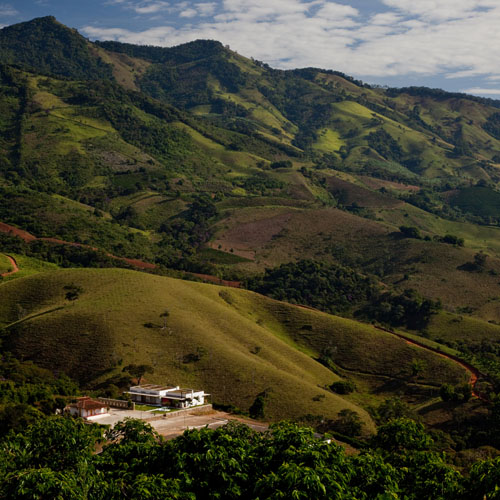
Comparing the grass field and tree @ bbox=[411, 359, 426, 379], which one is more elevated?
the grass field

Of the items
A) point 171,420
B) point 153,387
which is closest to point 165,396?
point 153,387

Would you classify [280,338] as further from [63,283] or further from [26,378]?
Answer: [26,378]

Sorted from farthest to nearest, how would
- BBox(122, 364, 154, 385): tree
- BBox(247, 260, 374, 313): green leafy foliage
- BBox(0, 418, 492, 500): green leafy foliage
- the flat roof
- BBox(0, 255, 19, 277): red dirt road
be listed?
1. BBox(247, 260, 374, 313): green leafy foliage
2. BBox(0, 255, 19, 277): red dirt road
3. BBox(122, 364, 154, 385): tree
4. the flat roof
5. BBox(0, 418, 492, 500): green leafy foliage

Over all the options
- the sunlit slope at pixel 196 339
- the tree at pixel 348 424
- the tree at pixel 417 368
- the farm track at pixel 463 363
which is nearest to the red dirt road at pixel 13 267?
the sunlit slope at pixel 196 339

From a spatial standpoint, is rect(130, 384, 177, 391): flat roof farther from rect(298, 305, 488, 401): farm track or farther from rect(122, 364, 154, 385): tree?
rect(298, 305, 488, 401): farm track

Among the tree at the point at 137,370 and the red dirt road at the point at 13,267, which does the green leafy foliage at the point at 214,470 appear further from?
the red dirt road at the point at 13,267

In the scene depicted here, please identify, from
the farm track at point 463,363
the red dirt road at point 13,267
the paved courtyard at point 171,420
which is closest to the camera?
the paved courtyard at point 171,420

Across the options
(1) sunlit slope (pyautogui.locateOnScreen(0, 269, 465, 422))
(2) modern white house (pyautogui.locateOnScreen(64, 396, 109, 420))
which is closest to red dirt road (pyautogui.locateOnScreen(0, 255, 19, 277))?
(1) sunlit slope (pyautogui.locateOnScreen(0, 269, 465, 422))
